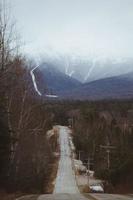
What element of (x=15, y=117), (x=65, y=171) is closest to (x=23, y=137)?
(x=15, y=117)

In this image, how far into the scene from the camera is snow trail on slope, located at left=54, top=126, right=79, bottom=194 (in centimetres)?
8611

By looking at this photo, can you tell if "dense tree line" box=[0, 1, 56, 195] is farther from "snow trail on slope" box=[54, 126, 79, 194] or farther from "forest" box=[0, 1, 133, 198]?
"snow trail on slope" box=[54, 126, 79, 194]

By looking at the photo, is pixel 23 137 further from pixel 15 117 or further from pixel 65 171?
pixel 65 171

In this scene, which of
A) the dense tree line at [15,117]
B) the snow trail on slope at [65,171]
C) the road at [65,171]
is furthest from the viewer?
the snow trail on slope at [65,171]

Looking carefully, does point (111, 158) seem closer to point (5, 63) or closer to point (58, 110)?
point (5, 63)

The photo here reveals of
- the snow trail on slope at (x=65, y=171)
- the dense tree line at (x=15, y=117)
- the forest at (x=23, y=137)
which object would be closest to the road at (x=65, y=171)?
the snow trail on slope at (x=65, y=171)

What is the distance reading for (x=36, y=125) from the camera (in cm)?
5119

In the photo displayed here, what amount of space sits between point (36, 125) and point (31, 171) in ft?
19.4

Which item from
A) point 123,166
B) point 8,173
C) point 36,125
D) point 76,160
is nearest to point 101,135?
point 76,160

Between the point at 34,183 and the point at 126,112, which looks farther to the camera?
the point at 126,112

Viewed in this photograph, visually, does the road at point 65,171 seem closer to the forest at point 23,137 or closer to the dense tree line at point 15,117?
the forest at point 23,137

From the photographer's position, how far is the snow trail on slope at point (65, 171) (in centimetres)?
8611

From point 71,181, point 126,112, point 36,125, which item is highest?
point 126,112

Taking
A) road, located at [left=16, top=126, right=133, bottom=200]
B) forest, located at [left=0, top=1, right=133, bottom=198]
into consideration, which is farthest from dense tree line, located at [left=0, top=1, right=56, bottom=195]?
road, located at [left=16, top=126, right=133, bottom=200]
